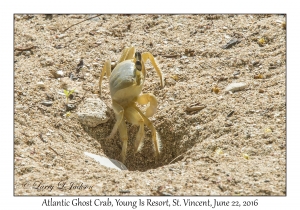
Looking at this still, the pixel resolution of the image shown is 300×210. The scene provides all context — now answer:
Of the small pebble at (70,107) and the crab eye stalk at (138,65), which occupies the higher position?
the crab eye stalk at (138,65)

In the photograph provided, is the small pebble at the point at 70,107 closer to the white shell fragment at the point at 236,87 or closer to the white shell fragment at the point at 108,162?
the white shell fragment at the point at 108,162

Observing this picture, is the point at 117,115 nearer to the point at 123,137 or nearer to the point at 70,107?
the point at 123,137

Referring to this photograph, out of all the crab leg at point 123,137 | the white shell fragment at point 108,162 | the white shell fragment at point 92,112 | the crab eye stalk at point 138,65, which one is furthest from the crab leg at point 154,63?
the white shell fragment at point 108,162

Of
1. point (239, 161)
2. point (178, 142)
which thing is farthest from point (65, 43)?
point (239, 161)

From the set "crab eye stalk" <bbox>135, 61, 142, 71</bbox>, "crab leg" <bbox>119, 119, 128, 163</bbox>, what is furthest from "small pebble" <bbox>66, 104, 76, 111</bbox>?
"crab eye stalk" <bbox>135, 61, 142, 71</bbox>

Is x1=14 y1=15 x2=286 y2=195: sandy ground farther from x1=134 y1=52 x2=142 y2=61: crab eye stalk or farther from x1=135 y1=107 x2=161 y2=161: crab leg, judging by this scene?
x1=134 y1=52 x2=142 y2=61: crab eye stalk

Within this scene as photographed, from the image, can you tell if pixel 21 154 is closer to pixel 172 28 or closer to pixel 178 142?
pixel 178 142

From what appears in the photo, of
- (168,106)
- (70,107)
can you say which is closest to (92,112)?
(70,107)
